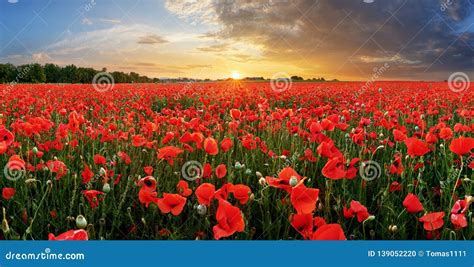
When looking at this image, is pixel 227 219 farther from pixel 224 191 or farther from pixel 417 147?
pixel 417 147

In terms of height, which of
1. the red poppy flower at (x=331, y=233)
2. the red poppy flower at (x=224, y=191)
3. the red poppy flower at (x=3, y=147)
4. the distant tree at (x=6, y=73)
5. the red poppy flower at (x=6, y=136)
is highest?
the distant tree at (x=6, y=73)

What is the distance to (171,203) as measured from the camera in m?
1.87

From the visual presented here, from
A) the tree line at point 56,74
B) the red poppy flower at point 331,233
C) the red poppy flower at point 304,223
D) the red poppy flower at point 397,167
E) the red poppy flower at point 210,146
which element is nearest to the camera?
the red poppy flower at point 331,233

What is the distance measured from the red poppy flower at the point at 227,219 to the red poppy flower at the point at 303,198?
0.73ft

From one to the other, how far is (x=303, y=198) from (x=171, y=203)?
596mm

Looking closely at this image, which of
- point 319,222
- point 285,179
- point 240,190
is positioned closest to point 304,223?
point 319,222

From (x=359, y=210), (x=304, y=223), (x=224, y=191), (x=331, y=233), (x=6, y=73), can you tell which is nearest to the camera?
(x=331, y=233)

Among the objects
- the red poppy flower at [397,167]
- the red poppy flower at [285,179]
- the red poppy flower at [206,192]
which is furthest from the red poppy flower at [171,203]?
the red poppy flower at [397,167]

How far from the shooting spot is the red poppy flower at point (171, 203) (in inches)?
72.0

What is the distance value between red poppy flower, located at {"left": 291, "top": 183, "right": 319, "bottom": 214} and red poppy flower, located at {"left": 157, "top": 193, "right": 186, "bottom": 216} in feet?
1.64

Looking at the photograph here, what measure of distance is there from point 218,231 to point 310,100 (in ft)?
29.2

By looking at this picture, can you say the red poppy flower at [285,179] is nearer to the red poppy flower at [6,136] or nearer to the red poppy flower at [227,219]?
the red poppy flower at [227,219]
